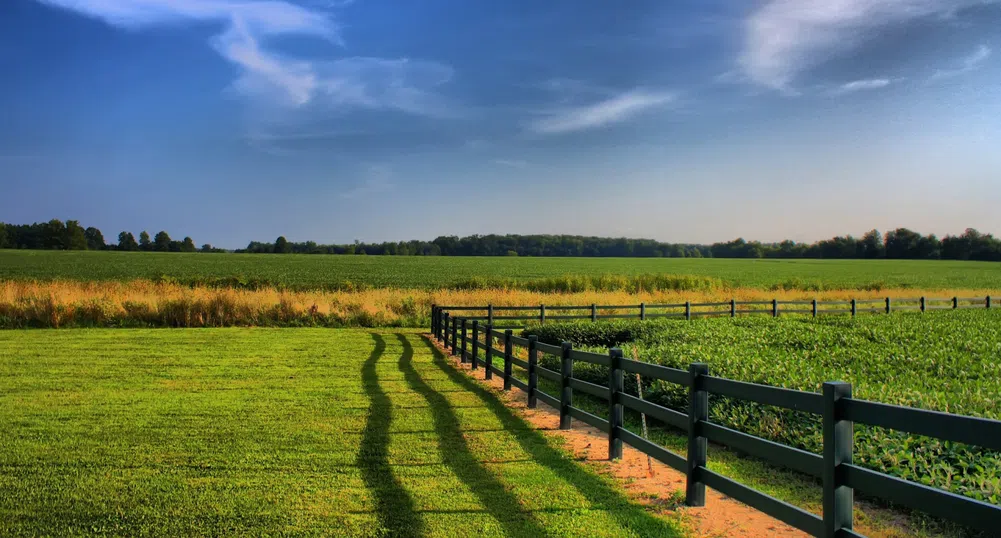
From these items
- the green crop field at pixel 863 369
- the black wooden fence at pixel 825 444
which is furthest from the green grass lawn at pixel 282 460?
the green crop field at pixel 863 369

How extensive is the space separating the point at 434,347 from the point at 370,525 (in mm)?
13281

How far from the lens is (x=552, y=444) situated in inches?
302

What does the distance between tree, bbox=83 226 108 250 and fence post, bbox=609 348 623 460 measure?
167746 millimetres

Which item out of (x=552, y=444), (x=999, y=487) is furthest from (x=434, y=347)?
(x=999, y=487)

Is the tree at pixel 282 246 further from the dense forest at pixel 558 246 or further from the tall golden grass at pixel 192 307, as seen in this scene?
the tall golden grass at pixel 192 307

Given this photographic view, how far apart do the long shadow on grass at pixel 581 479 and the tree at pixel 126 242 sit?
165 metres

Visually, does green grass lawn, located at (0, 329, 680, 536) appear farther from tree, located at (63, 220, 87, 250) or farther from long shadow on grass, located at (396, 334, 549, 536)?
tree, located at (63, 220, 87, 250)

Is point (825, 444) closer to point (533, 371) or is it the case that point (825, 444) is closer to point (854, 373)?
point (533, 371)

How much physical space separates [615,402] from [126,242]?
170 meters

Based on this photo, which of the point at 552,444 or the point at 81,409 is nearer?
the point at 552,444

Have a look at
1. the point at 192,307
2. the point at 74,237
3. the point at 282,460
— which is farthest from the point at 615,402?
the point at 74,237

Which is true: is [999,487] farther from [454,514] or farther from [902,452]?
[454,514]

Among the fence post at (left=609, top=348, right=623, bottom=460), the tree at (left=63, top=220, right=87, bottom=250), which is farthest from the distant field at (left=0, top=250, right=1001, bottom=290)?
the tree at (left=63, top=220, right=87, bottom=250)

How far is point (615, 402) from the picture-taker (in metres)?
6.84
